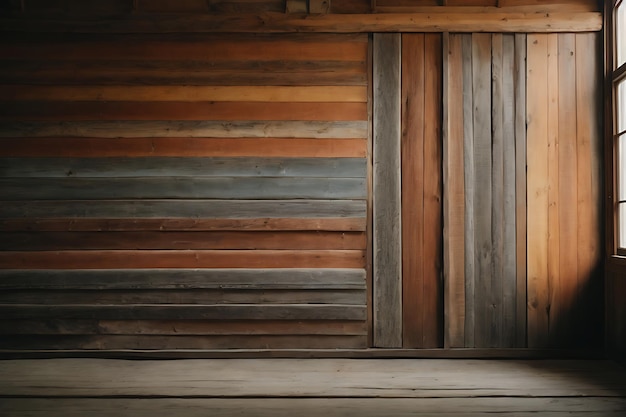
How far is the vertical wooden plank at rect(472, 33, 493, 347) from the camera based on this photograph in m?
3.71

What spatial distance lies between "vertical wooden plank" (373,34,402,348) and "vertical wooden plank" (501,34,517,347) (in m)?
0.78

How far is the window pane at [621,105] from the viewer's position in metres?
3.55

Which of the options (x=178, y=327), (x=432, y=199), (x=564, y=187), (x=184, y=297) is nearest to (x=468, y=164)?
(x=432, y=199)

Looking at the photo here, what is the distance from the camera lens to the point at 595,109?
371 cm

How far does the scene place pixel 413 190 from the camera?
373cm

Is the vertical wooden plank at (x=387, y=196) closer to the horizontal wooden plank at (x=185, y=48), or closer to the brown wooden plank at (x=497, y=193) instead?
the horizontal wooden plank at (x=185, y=48)

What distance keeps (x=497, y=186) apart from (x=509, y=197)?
4.8 inches

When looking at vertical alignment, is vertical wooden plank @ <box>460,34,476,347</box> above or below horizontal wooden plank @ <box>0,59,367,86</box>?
below

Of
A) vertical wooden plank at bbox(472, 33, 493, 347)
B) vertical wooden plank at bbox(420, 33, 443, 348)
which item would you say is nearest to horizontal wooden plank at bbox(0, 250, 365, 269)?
vertical wooden plank at bbox(420, 33, 443, 348)

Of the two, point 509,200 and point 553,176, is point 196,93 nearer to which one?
point 509,200

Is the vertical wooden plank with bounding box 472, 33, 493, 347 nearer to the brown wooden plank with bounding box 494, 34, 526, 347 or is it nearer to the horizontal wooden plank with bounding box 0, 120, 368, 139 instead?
the brown wooden plank with bounding box 494, 34, 526, 347

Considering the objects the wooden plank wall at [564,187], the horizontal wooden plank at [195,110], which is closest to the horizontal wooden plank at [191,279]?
the horizontal wooden plank at [195,110]

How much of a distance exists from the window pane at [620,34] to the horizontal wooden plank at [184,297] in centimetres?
255

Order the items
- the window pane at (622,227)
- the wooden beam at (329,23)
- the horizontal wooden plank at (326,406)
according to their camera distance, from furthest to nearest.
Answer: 1. the wooden beam at (329,23)
2. the window pane at (622,227)
3. the horizontal wooden plank at (326,406)
